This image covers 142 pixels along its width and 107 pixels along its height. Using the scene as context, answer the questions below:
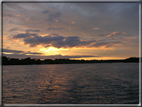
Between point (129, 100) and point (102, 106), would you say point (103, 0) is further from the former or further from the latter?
point (129, 100)

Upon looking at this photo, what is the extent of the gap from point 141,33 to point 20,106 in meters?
17.7

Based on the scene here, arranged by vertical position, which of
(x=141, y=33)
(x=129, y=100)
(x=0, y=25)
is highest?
(x=0, y=25)

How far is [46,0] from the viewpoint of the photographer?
15.2 meters

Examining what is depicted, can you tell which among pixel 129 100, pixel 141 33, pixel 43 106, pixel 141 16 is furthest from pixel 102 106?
pixel 141 16

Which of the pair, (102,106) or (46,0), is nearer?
(46,0)

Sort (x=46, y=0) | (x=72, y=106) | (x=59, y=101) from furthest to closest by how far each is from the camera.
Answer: (x=59, y=101), (x=72, y=106), (x=46, y=0)

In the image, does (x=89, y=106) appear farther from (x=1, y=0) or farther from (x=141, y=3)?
(x=1, y=0)

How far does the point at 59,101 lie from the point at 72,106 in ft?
10.7

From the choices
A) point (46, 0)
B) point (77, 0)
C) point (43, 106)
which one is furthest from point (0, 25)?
point (43, 106)

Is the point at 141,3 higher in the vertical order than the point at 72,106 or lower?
higher

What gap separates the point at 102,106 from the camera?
16.3m

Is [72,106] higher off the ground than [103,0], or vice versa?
[103,0]

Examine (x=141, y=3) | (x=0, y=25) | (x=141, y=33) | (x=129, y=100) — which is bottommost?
(x=129, y=100)

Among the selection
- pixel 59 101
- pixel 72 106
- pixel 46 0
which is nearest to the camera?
pixel 46 0
